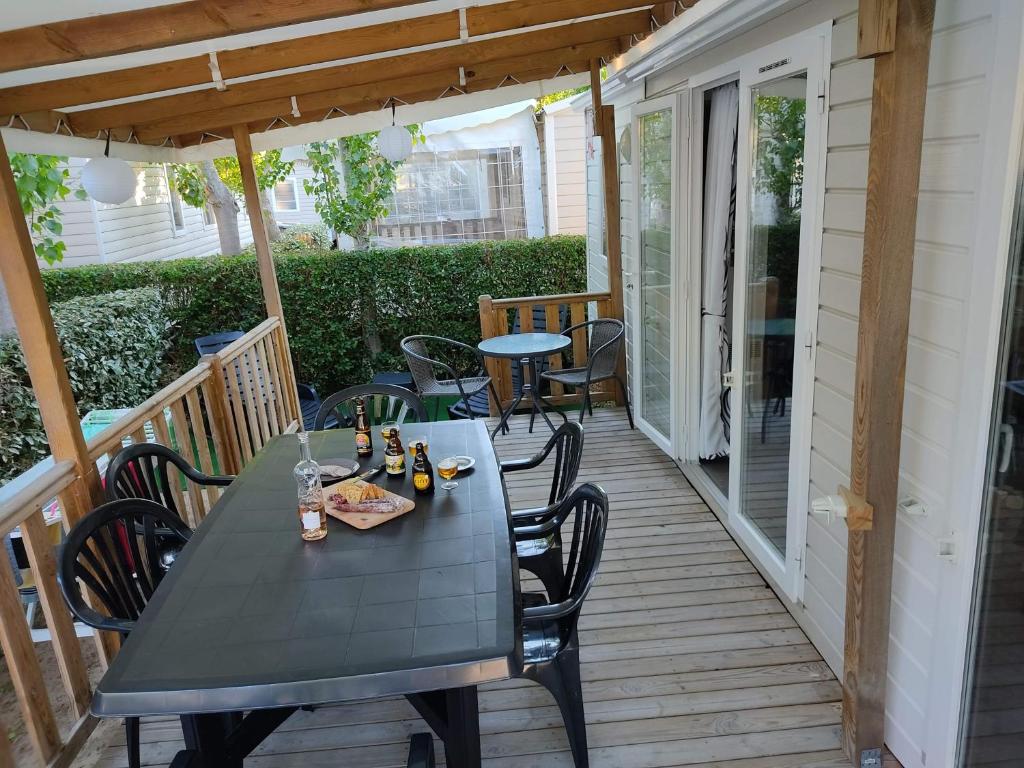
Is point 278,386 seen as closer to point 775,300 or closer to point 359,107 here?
point 359,107

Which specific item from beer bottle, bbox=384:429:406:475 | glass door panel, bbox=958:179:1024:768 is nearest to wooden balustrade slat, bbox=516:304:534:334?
beer bottle, bbox=384:429:406:475

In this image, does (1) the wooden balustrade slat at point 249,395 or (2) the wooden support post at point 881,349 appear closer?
(2) the wooden support post at point 881,349

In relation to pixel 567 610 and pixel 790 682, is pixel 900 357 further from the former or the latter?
pixel 790 682

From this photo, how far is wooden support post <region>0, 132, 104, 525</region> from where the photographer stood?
7.72 ft

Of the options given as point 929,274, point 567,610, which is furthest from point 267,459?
point 929,274

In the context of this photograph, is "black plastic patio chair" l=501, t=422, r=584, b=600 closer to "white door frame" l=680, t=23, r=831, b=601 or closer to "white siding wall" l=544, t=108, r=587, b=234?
"white door frame" l=680, t=23, r=831, b=601

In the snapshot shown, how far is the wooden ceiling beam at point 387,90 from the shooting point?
169 inches

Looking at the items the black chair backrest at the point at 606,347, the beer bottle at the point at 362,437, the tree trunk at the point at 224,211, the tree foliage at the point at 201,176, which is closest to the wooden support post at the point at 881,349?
the beer bottle at the point at 362,437

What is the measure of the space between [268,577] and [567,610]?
84 cm

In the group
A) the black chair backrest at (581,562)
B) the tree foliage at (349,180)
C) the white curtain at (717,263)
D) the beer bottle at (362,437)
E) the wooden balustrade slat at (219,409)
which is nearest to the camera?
the black chair backrest at (581,562)

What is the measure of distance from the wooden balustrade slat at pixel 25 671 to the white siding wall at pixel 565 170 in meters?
8.85

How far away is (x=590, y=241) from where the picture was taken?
23.4ft

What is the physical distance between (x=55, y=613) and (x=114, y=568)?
35cm

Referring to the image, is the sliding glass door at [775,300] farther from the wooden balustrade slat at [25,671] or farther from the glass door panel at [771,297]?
the wooden balustrade slat at [25,671]
